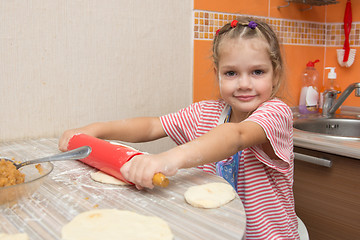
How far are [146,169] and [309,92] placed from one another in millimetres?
1344

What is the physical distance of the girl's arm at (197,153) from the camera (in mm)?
586

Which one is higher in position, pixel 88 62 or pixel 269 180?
pixel 88 62

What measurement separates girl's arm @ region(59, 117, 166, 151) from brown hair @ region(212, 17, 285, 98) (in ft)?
0.95

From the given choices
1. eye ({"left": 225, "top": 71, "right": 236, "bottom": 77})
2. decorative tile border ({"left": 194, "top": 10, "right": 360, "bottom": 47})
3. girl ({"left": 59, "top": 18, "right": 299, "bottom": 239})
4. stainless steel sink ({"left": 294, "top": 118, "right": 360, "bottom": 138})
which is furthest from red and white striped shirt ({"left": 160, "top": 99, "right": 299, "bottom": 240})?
stainless steel sink ({"left": 294, "top": 118, "right": 360, "bottom": 138})

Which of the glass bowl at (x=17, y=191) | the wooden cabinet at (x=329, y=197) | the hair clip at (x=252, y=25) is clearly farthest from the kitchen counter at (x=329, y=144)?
the glass bowl at (x=17, y=191)

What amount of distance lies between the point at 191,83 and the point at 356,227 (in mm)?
789

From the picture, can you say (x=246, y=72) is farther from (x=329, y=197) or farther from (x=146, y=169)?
(x=329, y=197)

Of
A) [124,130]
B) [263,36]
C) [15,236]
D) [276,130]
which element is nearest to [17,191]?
[15,236]

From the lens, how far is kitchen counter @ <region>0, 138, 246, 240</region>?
46cm

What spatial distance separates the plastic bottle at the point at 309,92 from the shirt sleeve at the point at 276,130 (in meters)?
0.89

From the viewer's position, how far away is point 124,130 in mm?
979

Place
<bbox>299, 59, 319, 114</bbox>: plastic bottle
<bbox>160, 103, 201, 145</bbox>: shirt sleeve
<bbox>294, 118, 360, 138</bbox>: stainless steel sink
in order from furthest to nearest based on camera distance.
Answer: <bbox>299, 59, 319, 114</bbox>: plastic bottle → <bbox>294, 118, 360, 138</bbox>: stainless steel sink → <bbox>160, 103, 201, 145</bbox>: shirt sleeve

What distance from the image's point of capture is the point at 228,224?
479mm

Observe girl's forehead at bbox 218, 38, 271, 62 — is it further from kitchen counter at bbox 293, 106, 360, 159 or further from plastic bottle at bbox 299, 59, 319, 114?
plastic bottle at bbox 299, 59, 319, 114
